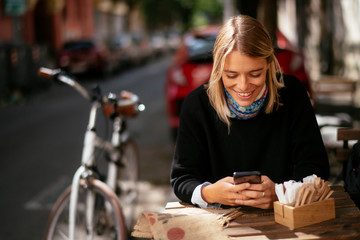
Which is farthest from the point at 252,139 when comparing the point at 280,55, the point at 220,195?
the point at 280,55

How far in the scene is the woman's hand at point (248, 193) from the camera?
6.68ft

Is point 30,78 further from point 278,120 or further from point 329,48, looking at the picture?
point 278,120

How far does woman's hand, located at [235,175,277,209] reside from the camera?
2.04 meters

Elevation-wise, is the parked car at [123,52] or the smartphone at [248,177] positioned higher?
the smartphone at [248,177]

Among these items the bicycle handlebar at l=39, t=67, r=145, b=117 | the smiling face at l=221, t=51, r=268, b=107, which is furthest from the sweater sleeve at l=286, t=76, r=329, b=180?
the bicycle handlebar at l=39, t=67, r=145, b=117

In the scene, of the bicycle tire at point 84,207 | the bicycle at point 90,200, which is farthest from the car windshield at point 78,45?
the bicycle tire at point 84,207

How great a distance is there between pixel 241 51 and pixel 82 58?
17548 mm

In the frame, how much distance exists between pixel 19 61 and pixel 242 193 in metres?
13.6

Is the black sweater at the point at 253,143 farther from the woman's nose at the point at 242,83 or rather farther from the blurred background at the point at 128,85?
the blurred background at the point at 128,85

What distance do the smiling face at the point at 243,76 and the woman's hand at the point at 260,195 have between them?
0.41m

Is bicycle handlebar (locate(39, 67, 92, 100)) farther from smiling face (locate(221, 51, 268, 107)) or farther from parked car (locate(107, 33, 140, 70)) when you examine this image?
parked car (locate(107, 33, 140, 70))

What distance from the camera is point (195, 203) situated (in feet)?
7.36

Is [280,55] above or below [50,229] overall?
above

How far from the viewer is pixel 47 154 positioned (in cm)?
766
